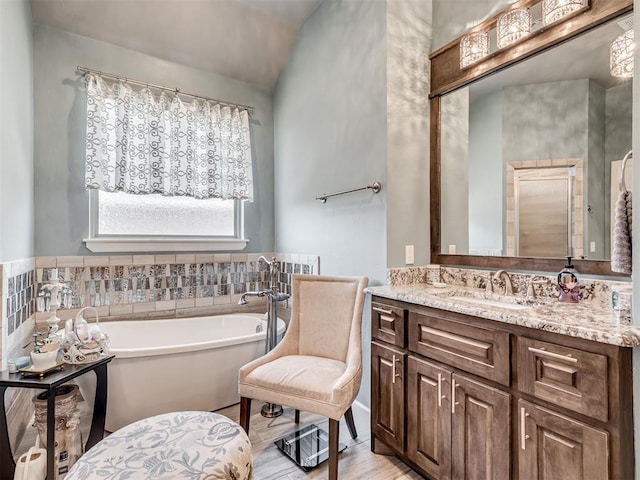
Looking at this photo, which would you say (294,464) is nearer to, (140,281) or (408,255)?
(408,255)

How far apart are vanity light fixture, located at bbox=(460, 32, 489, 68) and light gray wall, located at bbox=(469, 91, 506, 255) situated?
23cm

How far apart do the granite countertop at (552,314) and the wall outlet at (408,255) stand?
0.31 meters

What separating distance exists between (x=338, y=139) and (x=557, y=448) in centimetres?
216

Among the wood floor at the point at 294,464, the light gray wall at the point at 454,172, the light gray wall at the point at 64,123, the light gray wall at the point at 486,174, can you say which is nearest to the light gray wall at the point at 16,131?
the light gray wall at the point at 64,123

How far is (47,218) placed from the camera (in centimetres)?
264

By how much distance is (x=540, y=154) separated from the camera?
1.73m

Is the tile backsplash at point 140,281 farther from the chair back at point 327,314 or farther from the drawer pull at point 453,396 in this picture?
the drawer pull at point 453,396

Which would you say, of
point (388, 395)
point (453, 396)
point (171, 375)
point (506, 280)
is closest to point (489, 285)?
point (506, 280)

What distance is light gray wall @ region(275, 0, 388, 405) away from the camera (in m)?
2.18

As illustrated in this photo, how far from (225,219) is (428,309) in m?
2.44

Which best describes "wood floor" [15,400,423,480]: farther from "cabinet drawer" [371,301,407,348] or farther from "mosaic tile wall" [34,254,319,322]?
"mosaic tile wall" [34,254,319,322]

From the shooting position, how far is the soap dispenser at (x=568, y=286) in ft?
4.90

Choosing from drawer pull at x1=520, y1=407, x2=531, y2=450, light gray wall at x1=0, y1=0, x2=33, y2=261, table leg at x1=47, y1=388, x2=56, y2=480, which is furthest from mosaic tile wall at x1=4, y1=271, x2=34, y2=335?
drawer pull at x1=520, y1=407, x2=531, y2=450

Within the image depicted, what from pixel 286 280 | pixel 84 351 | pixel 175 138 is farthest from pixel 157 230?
pixel 84 351
